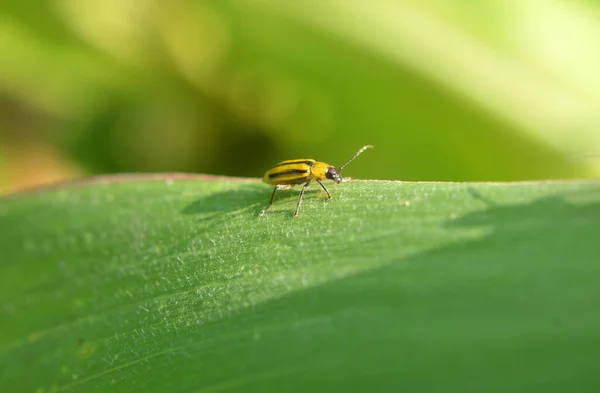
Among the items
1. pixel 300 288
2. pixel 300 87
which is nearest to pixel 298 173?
pixel 300 288

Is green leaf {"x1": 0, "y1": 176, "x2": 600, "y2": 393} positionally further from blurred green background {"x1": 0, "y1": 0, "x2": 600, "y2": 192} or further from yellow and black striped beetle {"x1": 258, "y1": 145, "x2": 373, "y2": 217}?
→ blurred green background {"x1": 0, "y1": 0, "x2": 600, "y2": 192}

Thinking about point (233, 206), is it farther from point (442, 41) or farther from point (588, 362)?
point (442, 41)

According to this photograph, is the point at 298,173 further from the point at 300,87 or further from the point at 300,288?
the point at 300,87

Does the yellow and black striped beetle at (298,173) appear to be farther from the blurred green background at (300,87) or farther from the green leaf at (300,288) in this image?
the blurred green background at (300,87)

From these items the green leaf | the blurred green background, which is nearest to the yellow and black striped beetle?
the green leaf

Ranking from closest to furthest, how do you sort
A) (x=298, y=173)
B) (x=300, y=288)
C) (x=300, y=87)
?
(x=300, y=288), (x=298, y=173), (x=300, y=87)

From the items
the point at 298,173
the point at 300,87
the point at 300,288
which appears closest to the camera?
the point at 300,288

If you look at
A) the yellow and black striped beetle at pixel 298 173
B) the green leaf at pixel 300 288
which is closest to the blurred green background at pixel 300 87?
the yellow and black striped beetle at pixel 298 173
